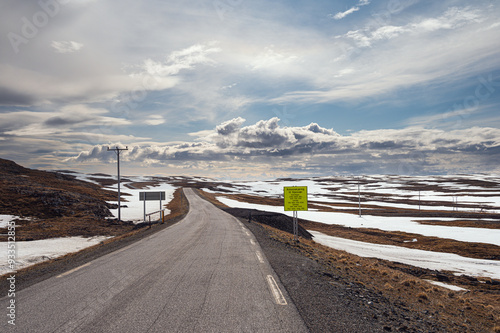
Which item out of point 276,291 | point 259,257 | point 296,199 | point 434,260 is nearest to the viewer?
point 276,291

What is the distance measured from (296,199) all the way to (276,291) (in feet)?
34.6

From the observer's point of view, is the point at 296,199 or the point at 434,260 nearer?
the point at 296,199

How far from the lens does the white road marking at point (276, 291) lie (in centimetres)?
590

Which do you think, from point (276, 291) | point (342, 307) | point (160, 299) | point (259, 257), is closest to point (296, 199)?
point (259, 257)

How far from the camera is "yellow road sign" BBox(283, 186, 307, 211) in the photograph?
16.7 meters

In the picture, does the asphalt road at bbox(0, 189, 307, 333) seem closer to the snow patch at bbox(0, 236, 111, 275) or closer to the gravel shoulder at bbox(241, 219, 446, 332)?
Answer: the gravel shoulder at bbox(241, 219, 446, 332)

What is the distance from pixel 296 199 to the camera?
16812mm

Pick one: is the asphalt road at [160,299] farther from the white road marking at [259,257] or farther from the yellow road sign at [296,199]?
the yellow road sign at [296,199]

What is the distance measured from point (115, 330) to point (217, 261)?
5.24 m

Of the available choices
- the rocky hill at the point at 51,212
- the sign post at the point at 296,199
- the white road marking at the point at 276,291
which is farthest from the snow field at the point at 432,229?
the rocky hill at the point at 51,212

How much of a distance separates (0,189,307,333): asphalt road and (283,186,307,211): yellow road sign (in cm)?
727

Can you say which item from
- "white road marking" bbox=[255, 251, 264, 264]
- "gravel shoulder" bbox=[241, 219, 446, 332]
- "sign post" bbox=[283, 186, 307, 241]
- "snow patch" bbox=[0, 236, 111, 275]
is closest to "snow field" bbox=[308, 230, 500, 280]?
"sign post" bbox=[283, 186, 307, 241]

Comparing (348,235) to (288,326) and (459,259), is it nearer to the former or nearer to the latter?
(459,259)

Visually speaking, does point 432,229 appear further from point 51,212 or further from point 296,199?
point 51,212
